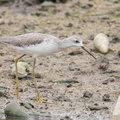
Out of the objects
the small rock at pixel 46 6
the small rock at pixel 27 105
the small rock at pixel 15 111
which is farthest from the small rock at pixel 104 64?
the small rock at pixel 46 6

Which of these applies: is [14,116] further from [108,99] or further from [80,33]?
[80,33]

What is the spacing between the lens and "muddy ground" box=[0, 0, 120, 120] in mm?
8961

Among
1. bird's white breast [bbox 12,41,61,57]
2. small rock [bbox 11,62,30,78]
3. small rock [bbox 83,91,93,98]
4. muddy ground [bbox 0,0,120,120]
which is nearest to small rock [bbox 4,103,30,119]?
muddy ground [bbox 0,0,120,120]

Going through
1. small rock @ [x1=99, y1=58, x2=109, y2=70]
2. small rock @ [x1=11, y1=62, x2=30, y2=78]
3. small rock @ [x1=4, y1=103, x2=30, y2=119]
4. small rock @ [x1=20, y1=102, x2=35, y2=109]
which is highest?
small rock @ [x1=4, y1=103, x2=30, y2=119]

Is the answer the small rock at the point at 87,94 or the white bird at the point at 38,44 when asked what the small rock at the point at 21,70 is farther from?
the small rock at the point at 87,94

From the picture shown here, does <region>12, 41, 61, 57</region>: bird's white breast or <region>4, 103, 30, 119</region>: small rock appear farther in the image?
<region>12, 41, 61, 57</region>: bird's white breast

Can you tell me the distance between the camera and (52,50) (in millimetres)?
9359

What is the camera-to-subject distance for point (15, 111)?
840 cm

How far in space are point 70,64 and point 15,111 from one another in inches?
128

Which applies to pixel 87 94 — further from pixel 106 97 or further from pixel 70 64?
pixel 70 64

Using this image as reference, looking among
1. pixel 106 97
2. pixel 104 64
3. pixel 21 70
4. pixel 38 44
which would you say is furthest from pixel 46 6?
pixel 106 97

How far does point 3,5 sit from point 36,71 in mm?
6052

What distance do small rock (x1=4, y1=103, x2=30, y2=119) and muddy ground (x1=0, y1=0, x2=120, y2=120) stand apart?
0.22 m

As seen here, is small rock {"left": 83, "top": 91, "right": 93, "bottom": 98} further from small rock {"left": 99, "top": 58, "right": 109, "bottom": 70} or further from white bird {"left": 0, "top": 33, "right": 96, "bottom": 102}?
small rock {"left": 99, "top": 58, "right": 109, "bottom": 70}
